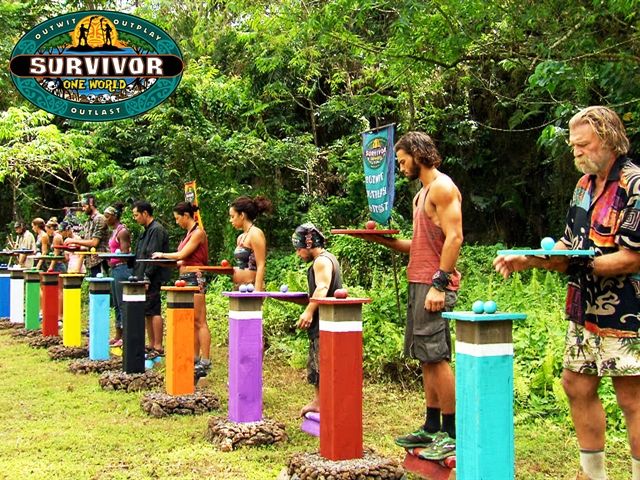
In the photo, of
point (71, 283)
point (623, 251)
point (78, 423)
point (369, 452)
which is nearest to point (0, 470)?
point (78, 423)

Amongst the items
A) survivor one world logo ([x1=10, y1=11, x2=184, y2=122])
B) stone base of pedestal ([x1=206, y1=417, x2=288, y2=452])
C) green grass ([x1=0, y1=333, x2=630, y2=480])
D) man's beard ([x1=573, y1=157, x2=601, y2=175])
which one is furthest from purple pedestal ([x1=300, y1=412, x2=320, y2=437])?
survivor one world logo ([x1=10, y1=11, x2=184, y2=122])

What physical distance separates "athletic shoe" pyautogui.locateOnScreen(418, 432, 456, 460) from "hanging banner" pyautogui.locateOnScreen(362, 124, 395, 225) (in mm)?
2368

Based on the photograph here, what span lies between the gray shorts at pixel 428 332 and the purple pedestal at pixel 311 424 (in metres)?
1.54

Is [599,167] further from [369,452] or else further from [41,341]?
[41,341]

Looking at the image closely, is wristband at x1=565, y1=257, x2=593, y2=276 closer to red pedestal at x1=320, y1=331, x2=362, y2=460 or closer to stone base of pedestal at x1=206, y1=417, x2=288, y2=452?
red pedestal at x1=320, y1=331, x2=362, y2=460

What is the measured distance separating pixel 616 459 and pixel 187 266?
170 inches

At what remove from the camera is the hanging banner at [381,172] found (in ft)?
19.9

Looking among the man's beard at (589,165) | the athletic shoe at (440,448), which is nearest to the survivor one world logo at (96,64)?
the athletic shoe at (440,448)

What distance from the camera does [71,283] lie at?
956cm

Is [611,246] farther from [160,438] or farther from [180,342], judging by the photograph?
[180,342]

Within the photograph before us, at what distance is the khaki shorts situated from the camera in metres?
3.02

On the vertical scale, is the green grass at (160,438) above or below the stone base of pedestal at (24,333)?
below

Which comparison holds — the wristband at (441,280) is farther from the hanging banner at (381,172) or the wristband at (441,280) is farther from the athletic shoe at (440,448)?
the hanging banner at (381,172)

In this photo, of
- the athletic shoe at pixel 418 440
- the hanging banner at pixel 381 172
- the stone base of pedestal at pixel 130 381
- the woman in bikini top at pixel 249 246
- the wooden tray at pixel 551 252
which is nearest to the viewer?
the wooden tray at pixel 551 252
